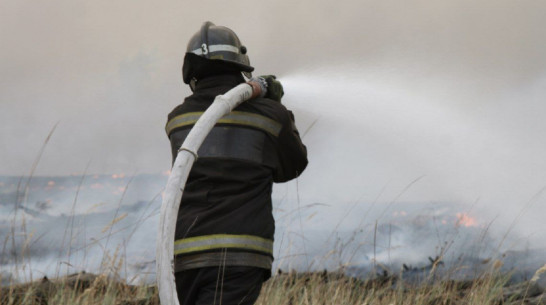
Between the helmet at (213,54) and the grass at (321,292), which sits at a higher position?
the helmet at (213,54)

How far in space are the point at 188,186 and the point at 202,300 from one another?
2.37 ft

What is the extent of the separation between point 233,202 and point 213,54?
1088mm

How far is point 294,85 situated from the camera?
17.2 ft

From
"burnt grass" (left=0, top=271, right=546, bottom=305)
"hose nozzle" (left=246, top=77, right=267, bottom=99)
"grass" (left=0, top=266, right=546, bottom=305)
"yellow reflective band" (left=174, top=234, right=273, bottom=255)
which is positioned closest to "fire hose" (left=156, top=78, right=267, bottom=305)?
"yellow reflective band" (left=174, top=234, right=273, bottom=255)

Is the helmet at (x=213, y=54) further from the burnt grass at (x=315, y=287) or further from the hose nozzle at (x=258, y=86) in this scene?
the burnt grass at (x=315, y=287)

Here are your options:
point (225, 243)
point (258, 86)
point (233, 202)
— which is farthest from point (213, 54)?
point (225, 243)

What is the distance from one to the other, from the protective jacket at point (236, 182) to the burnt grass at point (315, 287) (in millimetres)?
1740

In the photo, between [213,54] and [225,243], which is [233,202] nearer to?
[225,243]

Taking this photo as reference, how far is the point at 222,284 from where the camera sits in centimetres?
425

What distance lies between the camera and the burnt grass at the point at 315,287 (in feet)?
19.7

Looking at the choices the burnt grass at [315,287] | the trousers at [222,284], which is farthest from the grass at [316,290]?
the trousers at [222,284]

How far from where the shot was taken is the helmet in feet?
15.5

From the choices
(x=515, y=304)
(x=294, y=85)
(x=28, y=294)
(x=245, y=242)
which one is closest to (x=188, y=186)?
(x=245, y=242)

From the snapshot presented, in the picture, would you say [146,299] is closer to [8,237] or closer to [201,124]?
A: [8,237]
